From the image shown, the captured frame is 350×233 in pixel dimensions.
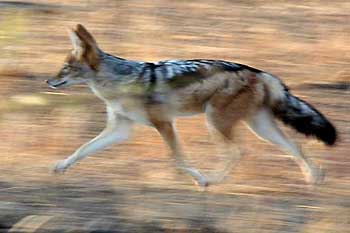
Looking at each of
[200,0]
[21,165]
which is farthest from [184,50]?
[21,165]

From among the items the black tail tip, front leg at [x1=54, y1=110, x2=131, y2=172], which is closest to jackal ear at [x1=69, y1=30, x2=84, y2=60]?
front leg at [x1=54, y1=110, x2=131, y2=172]

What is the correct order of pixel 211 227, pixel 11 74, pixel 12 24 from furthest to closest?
pixel 11 74 → pixel 211 227 → pixel 12 24

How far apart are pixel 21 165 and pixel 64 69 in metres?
0.93

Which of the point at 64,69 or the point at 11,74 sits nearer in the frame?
the point at 64,69

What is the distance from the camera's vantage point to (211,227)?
5934 mm

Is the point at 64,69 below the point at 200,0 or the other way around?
the other way around

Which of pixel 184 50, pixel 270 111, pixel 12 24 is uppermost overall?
pixel 12 24

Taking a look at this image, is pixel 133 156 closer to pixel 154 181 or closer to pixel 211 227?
pixel 154 181

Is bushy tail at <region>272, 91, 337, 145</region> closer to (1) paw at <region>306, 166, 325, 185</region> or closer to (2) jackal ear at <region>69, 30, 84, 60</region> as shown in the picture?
(1) paw at <region>306, 166, 325, 185</region>

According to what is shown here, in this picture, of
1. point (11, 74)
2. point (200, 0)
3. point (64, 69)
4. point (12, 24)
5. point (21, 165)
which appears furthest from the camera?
point (200, 0)

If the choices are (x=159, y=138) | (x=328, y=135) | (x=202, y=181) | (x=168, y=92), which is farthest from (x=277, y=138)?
(x=159, y=138)

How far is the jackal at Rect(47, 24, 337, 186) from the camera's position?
21.4 ft

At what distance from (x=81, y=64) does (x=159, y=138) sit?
151 centimetres

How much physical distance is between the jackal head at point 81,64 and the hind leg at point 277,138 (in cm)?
107
